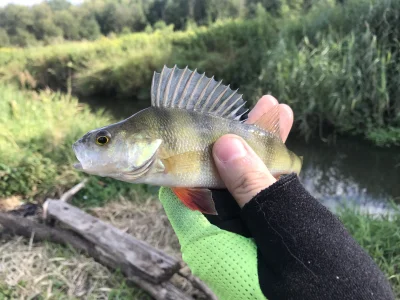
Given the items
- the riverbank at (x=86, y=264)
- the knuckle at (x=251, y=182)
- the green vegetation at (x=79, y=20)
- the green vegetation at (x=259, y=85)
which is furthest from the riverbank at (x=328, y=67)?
the green vegetation at (x=79, y=20)

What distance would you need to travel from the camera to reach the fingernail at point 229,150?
1648 mm

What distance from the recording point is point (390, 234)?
12.0ft

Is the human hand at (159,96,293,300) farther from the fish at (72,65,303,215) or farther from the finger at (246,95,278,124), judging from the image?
the finger at (246,95,278,124)

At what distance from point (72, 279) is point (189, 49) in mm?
12392

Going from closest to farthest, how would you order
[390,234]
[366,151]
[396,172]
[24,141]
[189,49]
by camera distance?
[390,234] < [24,141] < [396,172] < [366,151] < [189,49]

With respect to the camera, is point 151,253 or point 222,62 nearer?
point 151,253

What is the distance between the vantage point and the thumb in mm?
1641

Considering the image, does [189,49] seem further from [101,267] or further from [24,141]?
[101,267]

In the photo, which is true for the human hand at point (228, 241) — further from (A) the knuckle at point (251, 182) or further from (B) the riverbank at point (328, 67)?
(B) the riverbank at point (328, 67)

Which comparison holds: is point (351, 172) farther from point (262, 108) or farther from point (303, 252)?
point (303, 252)

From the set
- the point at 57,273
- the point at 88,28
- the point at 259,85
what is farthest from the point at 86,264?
the point at 88,28

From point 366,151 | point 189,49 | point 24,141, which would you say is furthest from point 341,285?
point 189,49

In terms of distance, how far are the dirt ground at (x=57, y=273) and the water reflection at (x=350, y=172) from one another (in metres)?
3.27

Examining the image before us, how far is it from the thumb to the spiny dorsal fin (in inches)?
11.7
